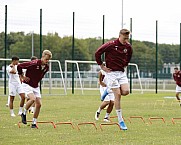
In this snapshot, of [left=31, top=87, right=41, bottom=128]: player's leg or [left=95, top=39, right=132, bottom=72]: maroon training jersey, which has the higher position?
[left=95, top=39, right=132, bottom=72]: maroon training jersey

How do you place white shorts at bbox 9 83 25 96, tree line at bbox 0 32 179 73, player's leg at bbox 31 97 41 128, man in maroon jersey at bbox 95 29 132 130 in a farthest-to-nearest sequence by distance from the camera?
tree line at bbox 0 32 179 73 < white shorts at bbox 9 83 25 96 < player's leg at bbox 31 97 41 128 < man in maroon jersey at bbox 95 29 132 130

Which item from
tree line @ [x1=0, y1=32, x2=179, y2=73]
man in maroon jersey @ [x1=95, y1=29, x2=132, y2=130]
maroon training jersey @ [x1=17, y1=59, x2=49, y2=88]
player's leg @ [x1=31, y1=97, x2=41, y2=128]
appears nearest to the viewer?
man in maroon jersey @ [x1=95, y1=29, x2=132, y2=130]

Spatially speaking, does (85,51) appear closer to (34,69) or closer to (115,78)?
(34,69)

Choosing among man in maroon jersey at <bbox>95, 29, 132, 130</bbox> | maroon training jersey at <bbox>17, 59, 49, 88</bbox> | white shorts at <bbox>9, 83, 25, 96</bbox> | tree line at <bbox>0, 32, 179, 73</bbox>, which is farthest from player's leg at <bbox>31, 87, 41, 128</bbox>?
tree line at <bbox>0, 32, 179, 73</bbox>

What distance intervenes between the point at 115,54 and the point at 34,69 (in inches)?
85.8

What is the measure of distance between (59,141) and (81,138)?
2.36 feet

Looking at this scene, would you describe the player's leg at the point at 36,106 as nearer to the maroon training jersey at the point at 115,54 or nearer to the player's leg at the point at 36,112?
the player's leg at the point at 36,112

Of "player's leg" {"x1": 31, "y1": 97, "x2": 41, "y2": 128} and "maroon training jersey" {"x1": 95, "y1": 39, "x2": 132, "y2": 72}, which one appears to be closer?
"maroon training jersey" {"x1": 95, "y1": 39, "x2": 132, "y2": 72}

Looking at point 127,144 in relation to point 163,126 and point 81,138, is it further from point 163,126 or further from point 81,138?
point 163,126

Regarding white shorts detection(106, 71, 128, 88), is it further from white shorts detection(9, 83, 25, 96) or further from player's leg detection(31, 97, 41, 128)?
white shorts detection(9, 83, 25, 96)

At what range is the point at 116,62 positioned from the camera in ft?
44.3

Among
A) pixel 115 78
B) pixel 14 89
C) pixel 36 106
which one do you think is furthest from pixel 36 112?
pixel 14 89

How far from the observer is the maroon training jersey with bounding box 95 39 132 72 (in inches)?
529

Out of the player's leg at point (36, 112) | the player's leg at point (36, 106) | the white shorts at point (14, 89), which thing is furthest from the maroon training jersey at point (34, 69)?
the white shorts at point (14, 89)
